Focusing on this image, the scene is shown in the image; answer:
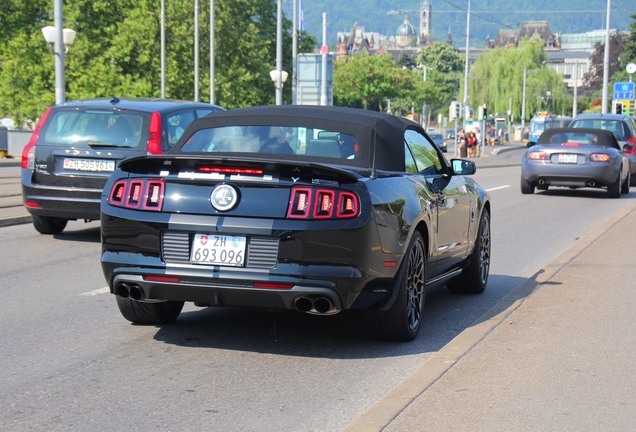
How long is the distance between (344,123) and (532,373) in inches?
87.1

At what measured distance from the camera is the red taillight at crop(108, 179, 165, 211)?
253 inches

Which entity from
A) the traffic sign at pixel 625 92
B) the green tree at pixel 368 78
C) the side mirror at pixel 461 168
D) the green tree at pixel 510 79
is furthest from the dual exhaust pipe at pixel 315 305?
the green tree at pixel 510 79

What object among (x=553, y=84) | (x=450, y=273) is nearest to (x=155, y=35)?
(x=450, y=273)

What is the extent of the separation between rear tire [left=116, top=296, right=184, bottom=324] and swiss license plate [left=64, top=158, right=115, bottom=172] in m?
4.86

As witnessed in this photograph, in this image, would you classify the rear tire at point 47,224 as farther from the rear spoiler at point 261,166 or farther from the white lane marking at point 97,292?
the rear spoiler at point 261,166

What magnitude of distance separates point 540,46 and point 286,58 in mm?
48050

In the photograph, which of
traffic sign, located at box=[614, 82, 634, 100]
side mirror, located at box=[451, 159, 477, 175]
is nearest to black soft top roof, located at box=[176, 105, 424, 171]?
side mirror, located at box=[451, 159, 477, 175]

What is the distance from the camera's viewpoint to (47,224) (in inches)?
508

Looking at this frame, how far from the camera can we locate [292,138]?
23.7ft

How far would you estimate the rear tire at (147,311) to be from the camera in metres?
7.19

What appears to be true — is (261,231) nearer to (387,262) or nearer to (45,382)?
(387,262)

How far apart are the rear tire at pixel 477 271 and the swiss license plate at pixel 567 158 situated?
44.8 feet

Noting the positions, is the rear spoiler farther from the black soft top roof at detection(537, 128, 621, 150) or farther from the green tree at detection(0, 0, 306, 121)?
the green tree at detection(0, 0, 306, 121)

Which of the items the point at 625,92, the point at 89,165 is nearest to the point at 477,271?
the point at 89,165
